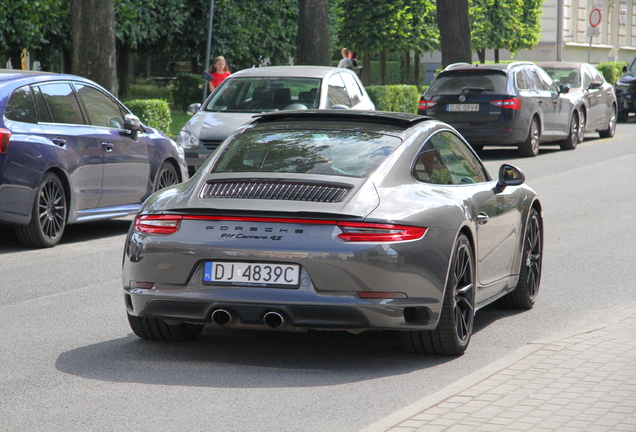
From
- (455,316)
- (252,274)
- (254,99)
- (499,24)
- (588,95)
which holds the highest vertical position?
(499,24)

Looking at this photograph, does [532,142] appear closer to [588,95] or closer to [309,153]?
[588,95]

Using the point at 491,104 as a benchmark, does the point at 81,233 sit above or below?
below

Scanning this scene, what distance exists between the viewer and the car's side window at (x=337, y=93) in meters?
16.1

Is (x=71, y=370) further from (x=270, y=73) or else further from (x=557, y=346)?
(x=270, y=73)

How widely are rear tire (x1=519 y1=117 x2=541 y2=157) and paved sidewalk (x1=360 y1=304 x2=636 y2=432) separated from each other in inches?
580

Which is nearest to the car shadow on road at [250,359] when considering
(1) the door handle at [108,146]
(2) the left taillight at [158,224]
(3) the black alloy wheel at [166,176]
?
(2) the left taillight at [158,224]

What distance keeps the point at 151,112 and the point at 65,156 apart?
10187mm

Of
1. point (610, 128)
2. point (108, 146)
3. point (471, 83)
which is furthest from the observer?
point (610, 128)

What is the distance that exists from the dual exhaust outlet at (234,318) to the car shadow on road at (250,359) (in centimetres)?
27

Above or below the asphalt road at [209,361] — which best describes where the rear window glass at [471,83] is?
above

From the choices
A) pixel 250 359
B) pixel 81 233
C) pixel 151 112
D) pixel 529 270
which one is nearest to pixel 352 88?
pixel 151 112

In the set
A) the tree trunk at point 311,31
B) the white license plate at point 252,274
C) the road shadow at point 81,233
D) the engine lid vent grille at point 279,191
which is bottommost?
the road shadow at point 81,233

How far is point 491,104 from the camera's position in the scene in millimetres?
20250

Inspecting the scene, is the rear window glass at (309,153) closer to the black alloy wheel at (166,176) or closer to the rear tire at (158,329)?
the rear tire at (158,329)
